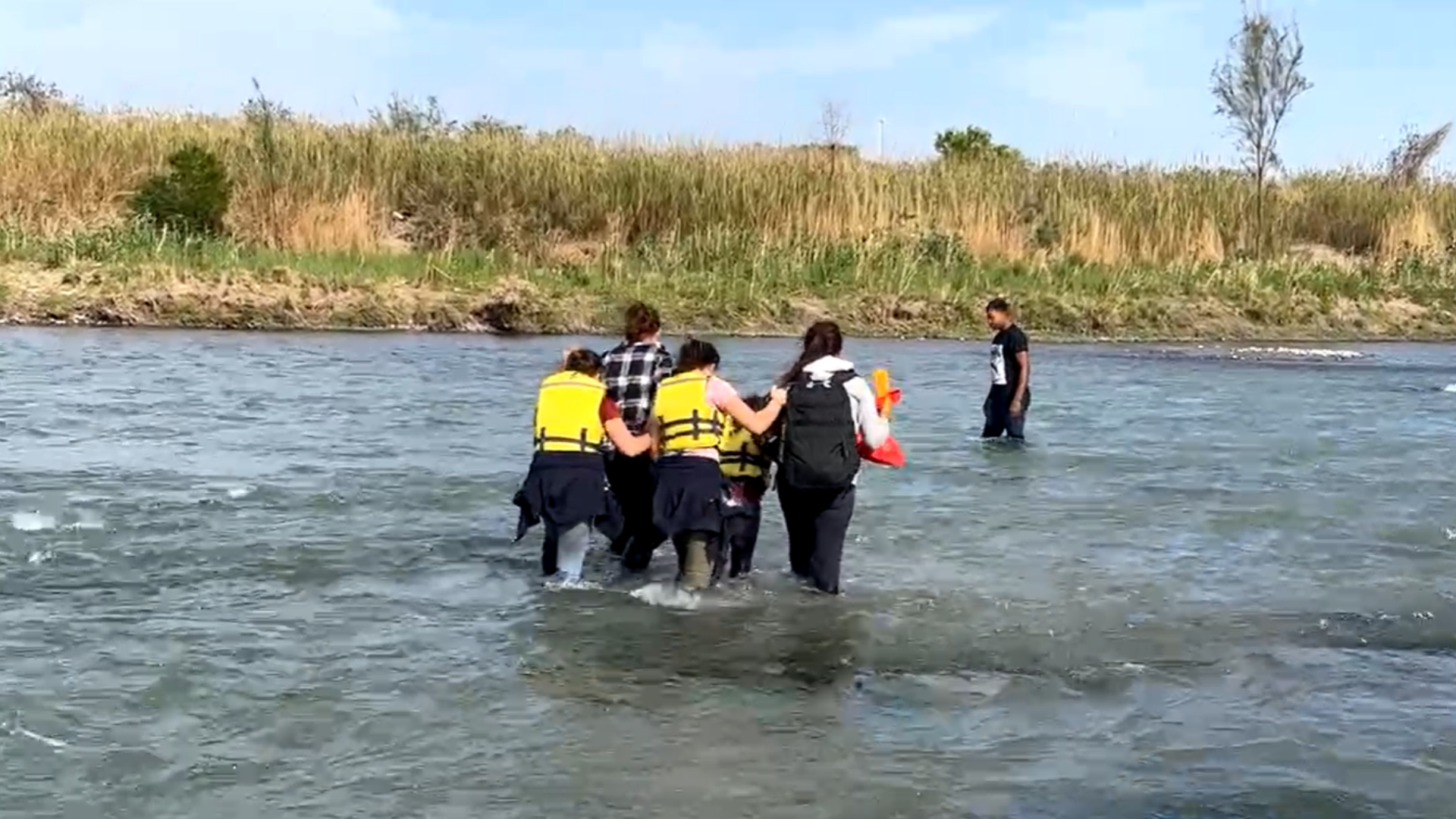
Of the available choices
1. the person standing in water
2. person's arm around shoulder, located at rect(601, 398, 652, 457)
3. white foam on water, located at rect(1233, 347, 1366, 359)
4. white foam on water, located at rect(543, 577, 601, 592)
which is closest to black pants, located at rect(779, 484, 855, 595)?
person's arm around shoulder, located at rect(601, 398, 652, 457)

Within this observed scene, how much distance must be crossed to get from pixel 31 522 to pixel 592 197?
72.6 feet

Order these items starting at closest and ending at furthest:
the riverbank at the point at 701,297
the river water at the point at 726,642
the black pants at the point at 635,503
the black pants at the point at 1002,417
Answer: the river water at the point at 726,642 → the black pants at the point at 635,503 → the black pants at the point at 1002,417 → the riverbank at the point at 701,297

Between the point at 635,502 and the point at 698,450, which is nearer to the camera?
the point at 698,450

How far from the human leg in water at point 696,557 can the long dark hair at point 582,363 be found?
997 mm

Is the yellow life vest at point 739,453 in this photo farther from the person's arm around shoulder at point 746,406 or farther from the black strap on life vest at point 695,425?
the black strap on life vest at point 695,425

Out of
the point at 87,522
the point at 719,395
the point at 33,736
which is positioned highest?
the point at 719,395

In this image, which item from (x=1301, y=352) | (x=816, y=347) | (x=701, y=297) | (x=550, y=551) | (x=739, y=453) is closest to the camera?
(x=816, y=347)

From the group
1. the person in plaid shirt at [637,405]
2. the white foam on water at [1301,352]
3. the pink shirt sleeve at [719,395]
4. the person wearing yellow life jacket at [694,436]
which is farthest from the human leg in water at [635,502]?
the white foam on water at [1301,352]

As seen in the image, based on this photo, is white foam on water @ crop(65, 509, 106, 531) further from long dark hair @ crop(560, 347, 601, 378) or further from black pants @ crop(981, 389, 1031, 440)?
Answer: black pants @ crop(981, 389, 1031, 440)

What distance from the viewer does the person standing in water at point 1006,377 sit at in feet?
51.9

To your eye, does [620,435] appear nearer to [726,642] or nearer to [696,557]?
[696,557]

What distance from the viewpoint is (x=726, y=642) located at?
30.4ft

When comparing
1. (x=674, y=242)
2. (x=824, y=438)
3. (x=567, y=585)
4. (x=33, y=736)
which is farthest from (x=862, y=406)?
(x=674, y=242)

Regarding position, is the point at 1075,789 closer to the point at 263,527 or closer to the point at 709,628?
the point at 709,628
